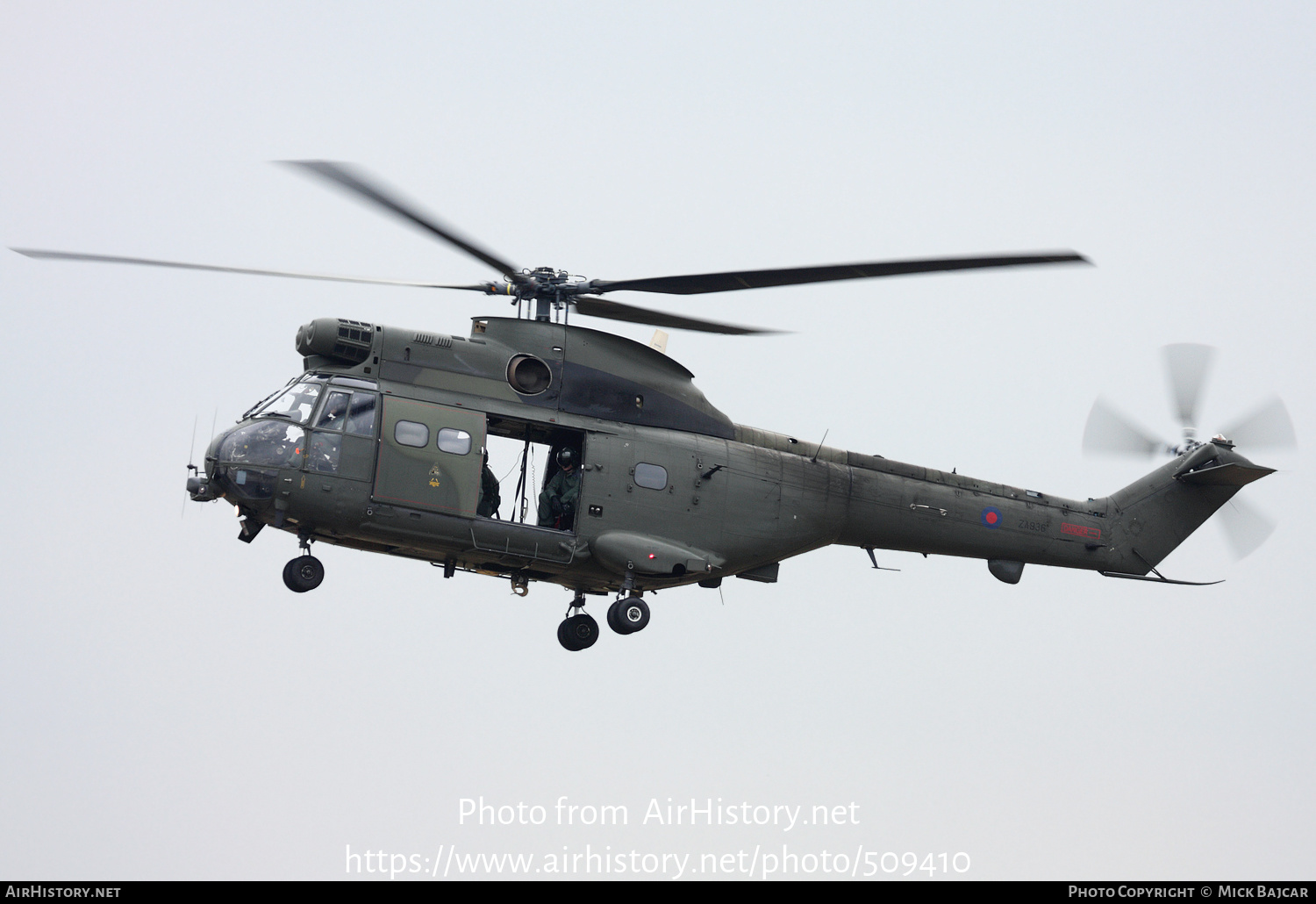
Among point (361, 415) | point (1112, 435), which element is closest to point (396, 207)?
point (361, 415)

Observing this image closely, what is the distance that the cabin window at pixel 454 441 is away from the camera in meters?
20.1

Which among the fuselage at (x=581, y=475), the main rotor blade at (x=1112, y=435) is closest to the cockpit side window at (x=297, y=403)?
the fuselage at (x=581, y=475)

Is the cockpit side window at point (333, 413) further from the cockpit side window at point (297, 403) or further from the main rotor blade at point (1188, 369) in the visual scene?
the main rotor blade at point (1188, 369)

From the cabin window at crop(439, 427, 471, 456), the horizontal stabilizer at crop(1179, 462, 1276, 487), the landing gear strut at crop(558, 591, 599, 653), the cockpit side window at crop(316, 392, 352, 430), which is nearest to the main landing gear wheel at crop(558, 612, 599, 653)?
the landing gear strut at crop(558, 591, 599, 653)

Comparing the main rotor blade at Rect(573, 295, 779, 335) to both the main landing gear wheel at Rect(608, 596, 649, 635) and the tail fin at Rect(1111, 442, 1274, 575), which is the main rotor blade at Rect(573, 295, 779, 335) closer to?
the main landing gear wheel at Rect(608, 596, 649, 635)

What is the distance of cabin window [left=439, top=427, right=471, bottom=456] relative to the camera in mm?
20094

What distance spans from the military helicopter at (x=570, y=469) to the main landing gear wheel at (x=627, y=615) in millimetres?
24

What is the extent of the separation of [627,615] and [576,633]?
1296mm

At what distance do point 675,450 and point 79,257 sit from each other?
822 cm

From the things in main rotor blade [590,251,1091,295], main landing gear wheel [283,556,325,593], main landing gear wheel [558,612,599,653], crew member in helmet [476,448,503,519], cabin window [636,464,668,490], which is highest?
main rotor blade [590,251,1091,295]

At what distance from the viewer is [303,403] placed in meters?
19.7

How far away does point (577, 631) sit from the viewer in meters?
22.1

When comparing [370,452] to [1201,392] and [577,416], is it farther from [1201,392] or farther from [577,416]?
[1201,392]

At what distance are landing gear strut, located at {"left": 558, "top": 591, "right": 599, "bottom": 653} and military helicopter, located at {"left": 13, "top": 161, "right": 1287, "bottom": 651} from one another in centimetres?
2
